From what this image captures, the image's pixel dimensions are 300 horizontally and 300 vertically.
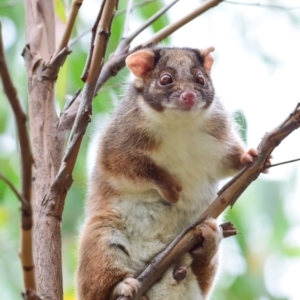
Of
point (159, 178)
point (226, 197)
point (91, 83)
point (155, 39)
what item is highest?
point (91, 83)

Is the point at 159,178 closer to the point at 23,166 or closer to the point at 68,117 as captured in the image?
the point at 68,117

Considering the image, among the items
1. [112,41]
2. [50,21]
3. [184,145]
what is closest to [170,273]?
[184,145]

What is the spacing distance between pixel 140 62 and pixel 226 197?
50.9 inches

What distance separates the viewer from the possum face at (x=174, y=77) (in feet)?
12.5

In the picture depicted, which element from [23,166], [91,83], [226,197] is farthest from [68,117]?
[23,166]

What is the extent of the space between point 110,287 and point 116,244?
0.27m

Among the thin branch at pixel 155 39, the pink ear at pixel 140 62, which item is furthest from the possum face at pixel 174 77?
the thin branch at pixel 155 39

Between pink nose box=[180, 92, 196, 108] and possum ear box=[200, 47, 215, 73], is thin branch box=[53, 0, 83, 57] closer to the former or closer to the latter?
pink nose box=[180, 92, 196, 108]

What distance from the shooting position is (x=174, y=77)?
3957 mm

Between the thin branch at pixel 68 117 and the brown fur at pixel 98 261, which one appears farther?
the thin branch at pixel 68 117

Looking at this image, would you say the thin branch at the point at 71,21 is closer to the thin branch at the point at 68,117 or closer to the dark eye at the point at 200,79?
the thin branch at the point at 68,117

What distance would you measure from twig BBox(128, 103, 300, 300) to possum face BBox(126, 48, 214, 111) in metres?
0.65

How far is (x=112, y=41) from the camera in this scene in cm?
565

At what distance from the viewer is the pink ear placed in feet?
13.3
